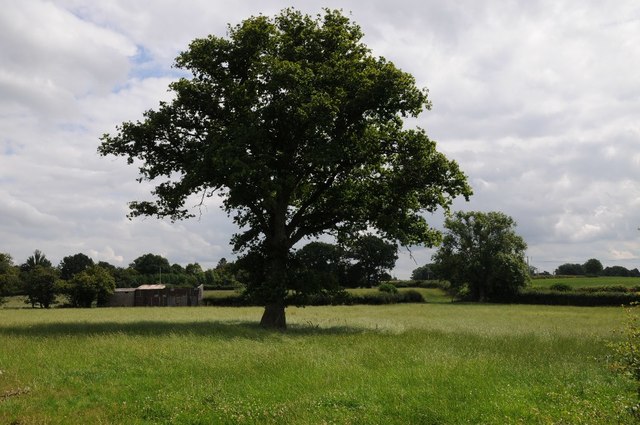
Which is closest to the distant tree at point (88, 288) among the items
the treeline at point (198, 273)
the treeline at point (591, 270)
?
the treeline at point (198, 273)

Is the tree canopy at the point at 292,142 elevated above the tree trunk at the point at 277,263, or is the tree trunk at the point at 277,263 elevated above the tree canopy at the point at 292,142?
the tree canopy at the point at 292,142

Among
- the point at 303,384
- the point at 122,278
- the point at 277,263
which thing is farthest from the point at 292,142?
the point at 122,278

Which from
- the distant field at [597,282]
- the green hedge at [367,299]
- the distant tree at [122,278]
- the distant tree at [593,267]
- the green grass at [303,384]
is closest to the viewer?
the green grass at [303,384]

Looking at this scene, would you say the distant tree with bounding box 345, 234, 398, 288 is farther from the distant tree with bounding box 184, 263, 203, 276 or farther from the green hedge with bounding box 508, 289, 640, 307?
the distant tree with bounding box 184, 263, 203, 276

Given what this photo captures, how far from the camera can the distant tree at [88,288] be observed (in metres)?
86.2

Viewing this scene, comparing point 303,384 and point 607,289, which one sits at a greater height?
point 607,289

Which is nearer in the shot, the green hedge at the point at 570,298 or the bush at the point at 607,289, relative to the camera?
the green hedge at the point at 570,298

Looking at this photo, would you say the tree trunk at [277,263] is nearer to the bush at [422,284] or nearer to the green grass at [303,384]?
the green grass at [303,384]

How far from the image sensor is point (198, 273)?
7106 inches

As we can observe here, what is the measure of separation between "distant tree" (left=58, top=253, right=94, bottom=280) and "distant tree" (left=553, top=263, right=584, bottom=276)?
15382 centimetres

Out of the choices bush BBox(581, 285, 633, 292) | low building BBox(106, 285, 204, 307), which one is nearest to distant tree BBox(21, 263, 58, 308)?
low building BBox(106, 285, 204, 307)

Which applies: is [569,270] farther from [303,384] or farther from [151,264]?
[303,384]

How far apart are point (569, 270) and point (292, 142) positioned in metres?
190

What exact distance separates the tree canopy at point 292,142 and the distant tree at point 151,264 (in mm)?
153660
